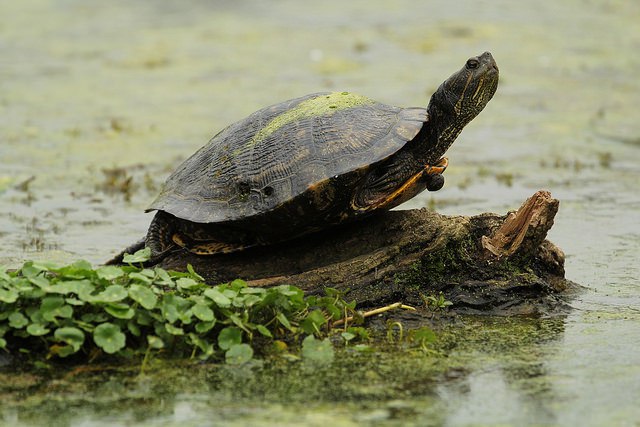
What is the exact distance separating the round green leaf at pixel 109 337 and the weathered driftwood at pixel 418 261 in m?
0.93

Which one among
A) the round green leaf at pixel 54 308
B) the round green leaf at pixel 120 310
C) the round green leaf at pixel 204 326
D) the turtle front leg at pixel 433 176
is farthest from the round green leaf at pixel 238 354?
the turtle front leg at pixel 433 176

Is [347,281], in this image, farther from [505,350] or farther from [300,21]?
[300,21]

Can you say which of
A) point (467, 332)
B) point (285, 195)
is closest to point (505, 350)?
point (467, 332)

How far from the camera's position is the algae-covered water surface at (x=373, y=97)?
4.02 metres

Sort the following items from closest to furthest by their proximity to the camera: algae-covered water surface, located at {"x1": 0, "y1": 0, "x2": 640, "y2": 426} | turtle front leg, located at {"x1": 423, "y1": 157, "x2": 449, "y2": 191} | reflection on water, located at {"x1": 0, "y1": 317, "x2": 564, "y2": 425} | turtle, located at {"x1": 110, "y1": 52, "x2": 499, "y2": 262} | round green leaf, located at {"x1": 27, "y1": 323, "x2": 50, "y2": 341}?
1. reflection on water, located at {"x1": 0, "y1": 317, "x2": 564, "y2": 425}
2. algae-covered water surface, located at {"x1": 0, "y1": 0, "x2": 640, "y2": 426}
3. round green leaf, located at {"x1": 27, "y1": 323, "x2": 50, "y2": 341}
4. turtle, located at {"x1": 110, "y1": 52, "x2": 499, "y2": 262}
5. turtle front leg, located at {"x1": 423, "y1": 157, "x2": 449, "y2": 191}

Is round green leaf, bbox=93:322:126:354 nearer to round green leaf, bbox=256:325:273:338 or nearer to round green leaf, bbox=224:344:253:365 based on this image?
round green leaf, bbox=224:344:253:365

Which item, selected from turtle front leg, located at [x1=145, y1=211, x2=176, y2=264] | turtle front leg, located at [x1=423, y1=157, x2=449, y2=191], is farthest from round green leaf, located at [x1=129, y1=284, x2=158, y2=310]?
turtle front leg, located at [x1=423, y1=157, x2=449, y2=191]

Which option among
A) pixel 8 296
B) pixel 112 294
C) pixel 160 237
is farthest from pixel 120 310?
pixel 160 237

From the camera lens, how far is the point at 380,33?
1606cm

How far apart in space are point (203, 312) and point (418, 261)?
1255 millimetres

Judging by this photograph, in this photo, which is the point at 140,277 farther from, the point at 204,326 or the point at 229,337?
the point at 229,337

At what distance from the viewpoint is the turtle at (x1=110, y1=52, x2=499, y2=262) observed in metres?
5.02

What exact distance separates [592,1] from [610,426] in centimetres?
1549

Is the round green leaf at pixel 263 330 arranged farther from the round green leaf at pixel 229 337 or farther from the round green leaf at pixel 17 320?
the round green leaf at pixel 17 320
